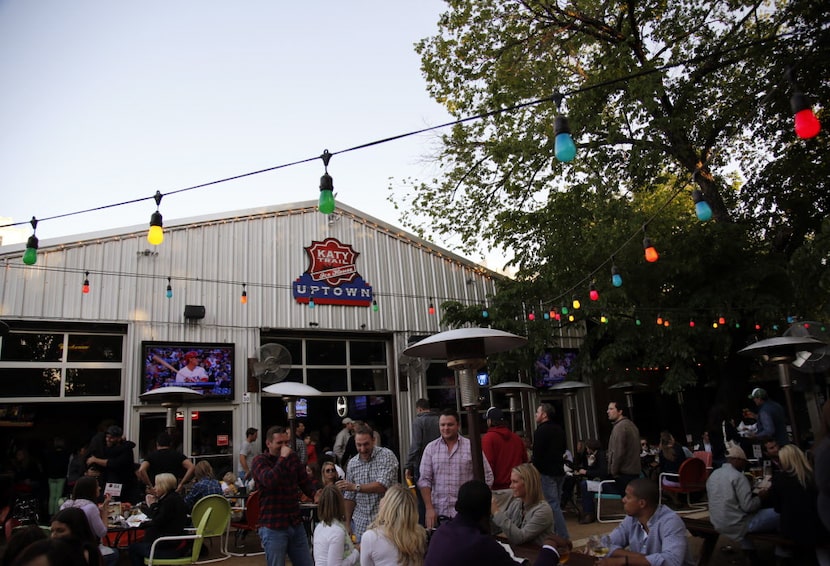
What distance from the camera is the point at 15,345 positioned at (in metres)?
11.2

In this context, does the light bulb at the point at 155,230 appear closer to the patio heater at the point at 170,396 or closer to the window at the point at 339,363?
the patio heater at the point at 170,396

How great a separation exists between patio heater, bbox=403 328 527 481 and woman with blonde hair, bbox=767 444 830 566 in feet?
7.60

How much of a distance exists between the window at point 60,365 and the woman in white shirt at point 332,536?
897 centimetres

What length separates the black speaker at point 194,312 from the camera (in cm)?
1257

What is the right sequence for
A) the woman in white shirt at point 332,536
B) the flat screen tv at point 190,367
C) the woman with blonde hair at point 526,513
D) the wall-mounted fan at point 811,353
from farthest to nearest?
1. the flat screen tv at point 190,367
2. the wall-mounted fan at point 811,353
3. the woman with blonde hair at point 526,513
4. the woman in white shirt at point 332,536

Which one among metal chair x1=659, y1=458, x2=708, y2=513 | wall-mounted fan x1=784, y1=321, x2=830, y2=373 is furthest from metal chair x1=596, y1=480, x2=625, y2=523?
wall-mounted fan x1=784, y1=321, x2=830, y2=373

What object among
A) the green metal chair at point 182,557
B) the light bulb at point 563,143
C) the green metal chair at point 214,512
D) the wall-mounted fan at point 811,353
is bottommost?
the green metal chair at point 182,557

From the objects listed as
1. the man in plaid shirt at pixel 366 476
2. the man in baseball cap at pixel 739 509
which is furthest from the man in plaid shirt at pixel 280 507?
the man in baseball cap at pixel 739 509

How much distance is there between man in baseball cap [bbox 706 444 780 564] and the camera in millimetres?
5355

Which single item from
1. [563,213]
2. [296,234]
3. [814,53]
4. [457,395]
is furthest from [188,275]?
[814,53]

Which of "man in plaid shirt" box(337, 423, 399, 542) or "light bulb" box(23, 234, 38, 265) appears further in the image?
"light bulb" box(23, 234, 38, 265)

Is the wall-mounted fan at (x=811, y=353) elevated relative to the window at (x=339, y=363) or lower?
lower

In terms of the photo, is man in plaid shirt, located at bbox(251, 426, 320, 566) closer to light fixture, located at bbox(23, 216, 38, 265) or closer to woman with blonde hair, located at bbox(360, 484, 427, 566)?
woman with blonde hair, located at bbox(360, 484, 427, 566)

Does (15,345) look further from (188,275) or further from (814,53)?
(814,53)
